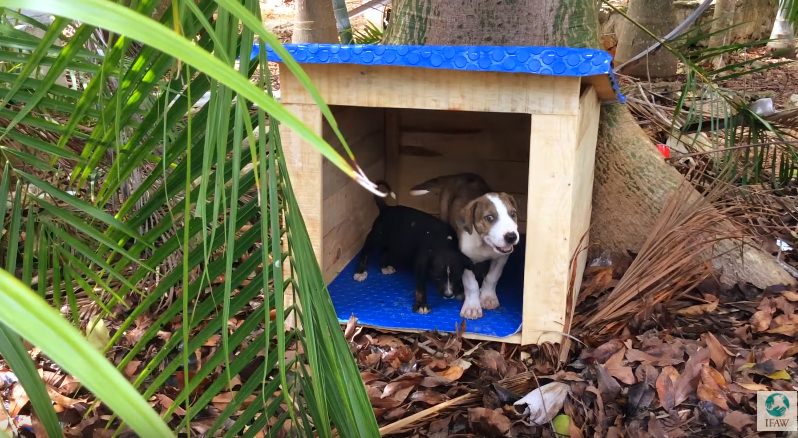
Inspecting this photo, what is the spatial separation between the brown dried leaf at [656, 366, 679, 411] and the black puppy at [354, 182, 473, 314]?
1.03 meters

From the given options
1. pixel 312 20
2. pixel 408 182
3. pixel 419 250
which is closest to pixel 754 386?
pixel 419 250

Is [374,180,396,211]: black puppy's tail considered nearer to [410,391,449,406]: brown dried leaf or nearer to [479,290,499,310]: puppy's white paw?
[479,290,499,310]: puppy's white paw

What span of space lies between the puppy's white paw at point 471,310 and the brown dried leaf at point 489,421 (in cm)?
74

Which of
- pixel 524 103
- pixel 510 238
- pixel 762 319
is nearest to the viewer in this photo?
pixel 524 103

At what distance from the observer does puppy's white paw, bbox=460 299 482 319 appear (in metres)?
3.17

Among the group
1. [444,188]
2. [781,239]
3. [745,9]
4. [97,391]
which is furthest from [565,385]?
[745,9]

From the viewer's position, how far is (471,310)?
3188mm

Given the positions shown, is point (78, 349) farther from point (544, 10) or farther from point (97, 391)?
point (544, 10)

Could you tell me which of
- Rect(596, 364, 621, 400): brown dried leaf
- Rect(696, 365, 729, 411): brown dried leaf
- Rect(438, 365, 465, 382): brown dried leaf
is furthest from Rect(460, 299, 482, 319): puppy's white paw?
Rect(696, 365, 729, 411): brown dried leaf

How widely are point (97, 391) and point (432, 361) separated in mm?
2435

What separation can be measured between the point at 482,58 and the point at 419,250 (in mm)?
1201

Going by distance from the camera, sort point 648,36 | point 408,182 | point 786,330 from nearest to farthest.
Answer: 1. point 786,330
2. point 408,182
3. point 648,36

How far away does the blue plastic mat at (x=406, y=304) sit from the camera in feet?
10.1

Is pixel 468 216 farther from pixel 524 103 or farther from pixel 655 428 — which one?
pixel 655 428
